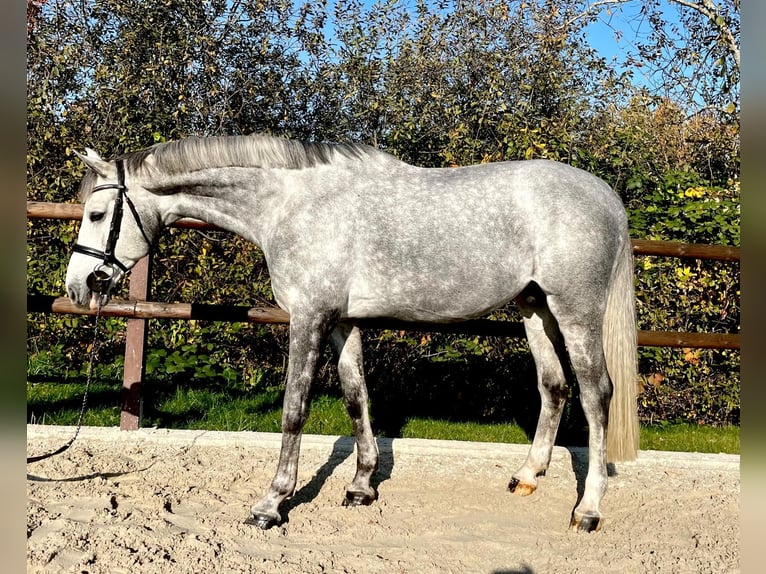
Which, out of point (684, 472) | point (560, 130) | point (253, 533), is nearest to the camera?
point (253, 533)

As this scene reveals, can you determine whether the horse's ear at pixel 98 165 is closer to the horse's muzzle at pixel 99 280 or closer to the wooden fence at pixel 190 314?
the horse's muzzle at pixel 99 280

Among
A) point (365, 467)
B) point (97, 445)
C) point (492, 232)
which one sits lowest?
point (97, 445)

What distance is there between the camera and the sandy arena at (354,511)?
2711mm

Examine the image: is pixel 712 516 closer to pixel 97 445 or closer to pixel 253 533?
pixel 253 533

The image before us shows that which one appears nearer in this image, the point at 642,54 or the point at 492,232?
the point at 492,232

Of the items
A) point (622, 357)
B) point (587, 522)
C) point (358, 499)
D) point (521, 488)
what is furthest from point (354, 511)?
point (622, 357)

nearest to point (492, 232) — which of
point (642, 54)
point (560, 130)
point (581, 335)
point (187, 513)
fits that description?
point (581, 335)

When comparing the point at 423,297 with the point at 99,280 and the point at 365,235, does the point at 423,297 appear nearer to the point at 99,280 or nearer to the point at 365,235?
the point at 365,235

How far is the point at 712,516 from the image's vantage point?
3410 millimetres

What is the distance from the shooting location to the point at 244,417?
16.2 ft

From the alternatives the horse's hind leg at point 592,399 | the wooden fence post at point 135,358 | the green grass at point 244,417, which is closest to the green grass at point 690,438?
the green grass at point 244,417

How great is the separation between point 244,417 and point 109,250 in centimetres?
218

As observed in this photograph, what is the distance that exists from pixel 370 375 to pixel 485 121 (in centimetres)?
258

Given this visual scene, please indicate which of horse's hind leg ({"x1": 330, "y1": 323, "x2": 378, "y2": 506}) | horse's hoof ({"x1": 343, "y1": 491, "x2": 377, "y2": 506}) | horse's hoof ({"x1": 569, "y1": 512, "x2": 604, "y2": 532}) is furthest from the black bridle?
horse's hoof ({"x1": 569, "y1": 512, "x2": 604, "y2": 532})
